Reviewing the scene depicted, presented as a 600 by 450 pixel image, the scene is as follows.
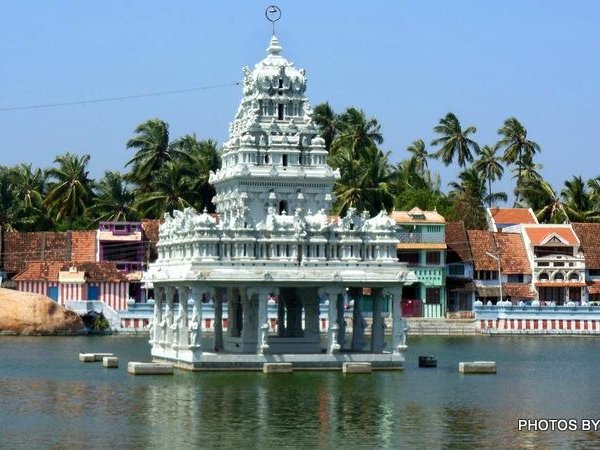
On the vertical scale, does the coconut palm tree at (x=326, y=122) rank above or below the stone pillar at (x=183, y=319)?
above

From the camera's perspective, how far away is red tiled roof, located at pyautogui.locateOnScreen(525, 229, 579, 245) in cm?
10866

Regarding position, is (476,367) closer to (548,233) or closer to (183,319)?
(183,319)

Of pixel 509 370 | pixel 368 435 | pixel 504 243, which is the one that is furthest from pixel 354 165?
→ pixel 368 435

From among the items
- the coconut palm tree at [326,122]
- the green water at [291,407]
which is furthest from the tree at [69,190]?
the green water at [291,407]

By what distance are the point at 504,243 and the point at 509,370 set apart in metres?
45.1

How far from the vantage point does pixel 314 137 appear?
62531mm

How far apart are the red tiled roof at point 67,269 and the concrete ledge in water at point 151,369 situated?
4044cm

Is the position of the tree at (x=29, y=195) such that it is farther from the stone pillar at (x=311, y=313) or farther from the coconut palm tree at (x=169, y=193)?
the stone pillar at (x=311, y=313)

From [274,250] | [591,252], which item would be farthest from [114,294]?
[274,250]

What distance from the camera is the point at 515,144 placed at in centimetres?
12769

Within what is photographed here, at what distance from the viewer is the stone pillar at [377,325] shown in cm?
6250

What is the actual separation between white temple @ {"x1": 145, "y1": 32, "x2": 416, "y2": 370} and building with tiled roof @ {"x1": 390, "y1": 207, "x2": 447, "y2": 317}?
43.2 metres

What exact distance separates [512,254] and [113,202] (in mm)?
26681

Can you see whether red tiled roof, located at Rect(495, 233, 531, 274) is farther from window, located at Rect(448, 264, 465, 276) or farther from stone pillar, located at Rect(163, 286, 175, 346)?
stone pillar, located at Rect(163, 286, 175, 346)
